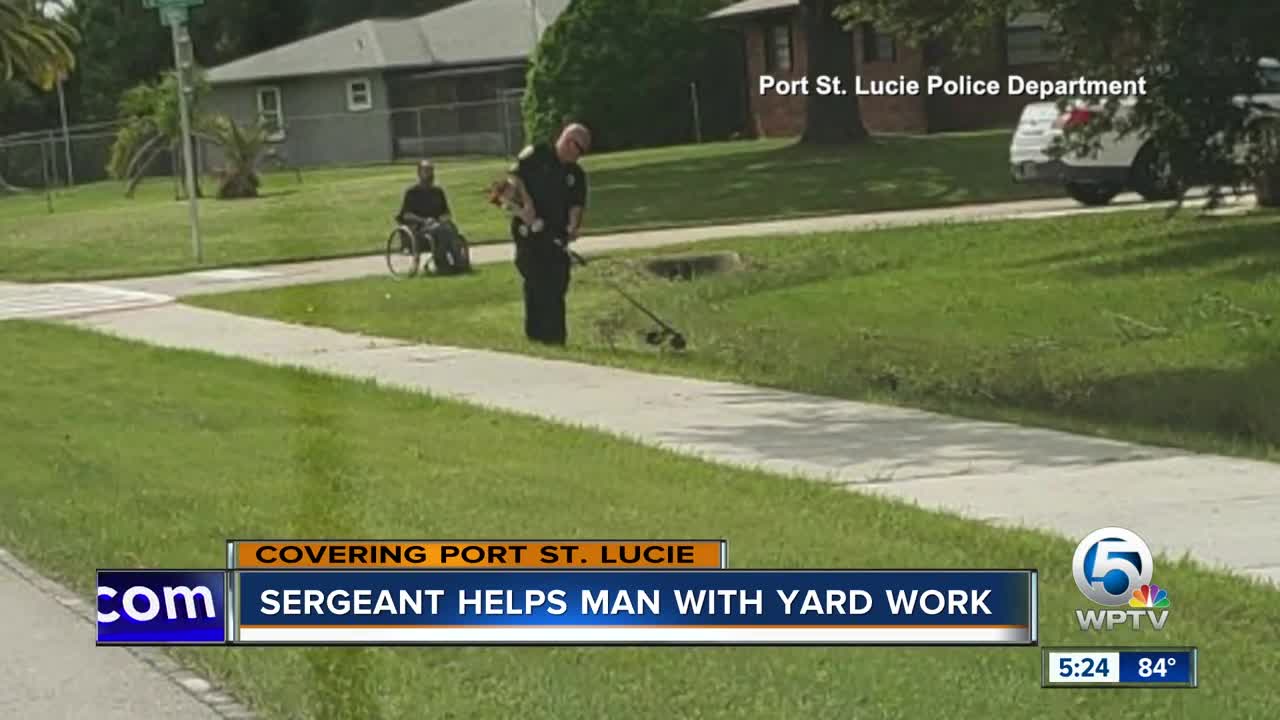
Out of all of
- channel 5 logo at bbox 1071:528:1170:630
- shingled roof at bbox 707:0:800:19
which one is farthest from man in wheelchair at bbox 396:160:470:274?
shingled roof at bbox 707:0:800:19

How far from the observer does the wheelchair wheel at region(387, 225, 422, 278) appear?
27.0 meters

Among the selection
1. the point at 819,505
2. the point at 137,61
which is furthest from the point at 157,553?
the point at 137,61

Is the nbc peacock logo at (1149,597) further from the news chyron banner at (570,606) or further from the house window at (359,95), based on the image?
the house window at (359,95)

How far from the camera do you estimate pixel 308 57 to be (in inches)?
2795

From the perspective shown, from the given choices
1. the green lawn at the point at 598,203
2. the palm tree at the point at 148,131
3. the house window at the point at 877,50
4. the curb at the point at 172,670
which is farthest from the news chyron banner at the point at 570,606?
the palm tree at the point at 148,131

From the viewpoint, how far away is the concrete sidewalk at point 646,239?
93.9ft

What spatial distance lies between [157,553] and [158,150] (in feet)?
158

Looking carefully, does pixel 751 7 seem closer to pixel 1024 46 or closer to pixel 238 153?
pixel 1024 46

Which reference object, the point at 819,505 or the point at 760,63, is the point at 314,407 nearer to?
the point at 819,505

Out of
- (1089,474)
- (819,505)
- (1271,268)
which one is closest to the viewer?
(819,505)

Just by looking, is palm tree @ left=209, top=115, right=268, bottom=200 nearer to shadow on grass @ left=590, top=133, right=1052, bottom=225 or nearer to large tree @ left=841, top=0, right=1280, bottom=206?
shadow on grass @ left=590, top=133, right=1052, bottom=225

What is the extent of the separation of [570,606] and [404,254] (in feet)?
70.8

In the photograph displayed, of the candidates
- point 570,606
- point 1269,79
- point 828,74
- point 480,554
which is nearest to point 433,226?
point 1269,79

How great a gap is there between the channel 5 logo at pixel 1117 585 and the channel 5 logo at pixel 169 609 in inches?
112
